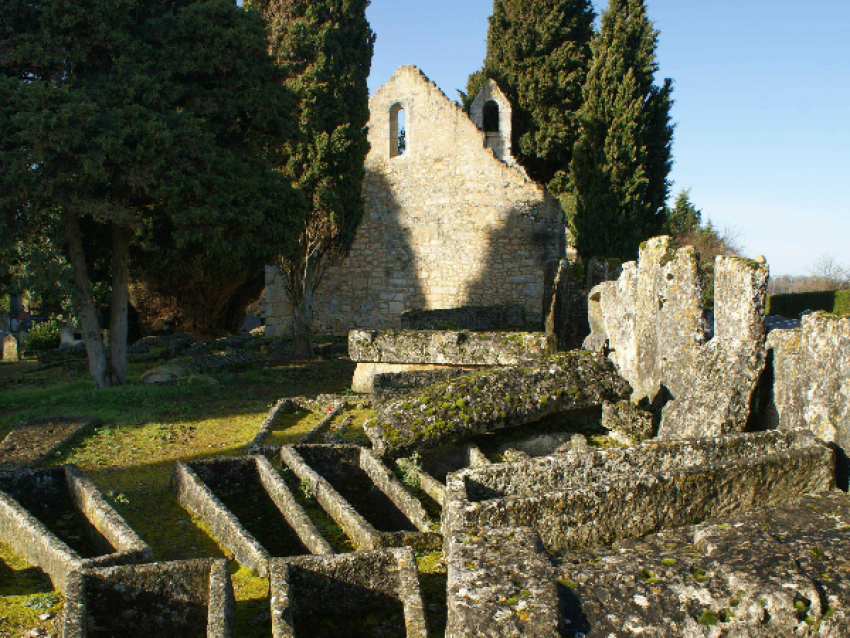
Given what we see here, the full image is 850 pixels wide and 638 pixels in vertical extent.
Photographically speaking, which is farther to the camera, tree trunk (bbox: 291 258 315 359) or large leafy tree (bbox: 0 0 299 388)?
tree trunk (bbox: 291 258 315 359)

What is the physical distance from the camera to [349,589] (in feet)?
12.0

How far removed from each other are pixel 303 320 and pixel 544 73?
43.4ft

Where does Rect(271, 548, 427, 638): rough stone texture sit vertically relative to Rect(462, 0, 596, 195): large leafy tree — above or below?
below

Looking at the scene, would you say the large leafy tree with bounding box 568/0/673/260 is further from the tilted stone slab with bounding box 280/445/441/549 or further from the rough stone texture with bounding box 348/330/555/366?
the tilted stone slab with bounding box 280/445/441/549

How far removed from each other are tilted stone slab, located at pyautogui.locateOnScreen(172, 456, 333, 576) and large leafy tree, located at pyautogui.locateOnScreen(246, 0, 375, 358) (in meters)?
9.94

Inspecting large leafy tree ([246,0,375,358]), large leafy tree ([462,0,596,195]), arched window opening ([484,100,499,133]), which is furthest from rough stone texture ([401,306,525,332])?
arched window opening ([484,100,499,133])

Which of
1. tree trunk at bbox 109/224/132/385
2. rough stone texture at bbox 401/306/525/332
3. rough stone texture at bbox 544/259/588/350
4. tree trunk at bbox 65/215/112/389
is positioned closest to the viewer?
rough stone texture at bbox 544/259/588/350

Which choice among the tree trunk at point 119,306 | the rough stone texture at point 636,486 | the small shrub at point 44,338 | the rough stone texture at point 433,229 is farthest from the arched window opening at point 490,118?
the rough stone texture at point 636,486

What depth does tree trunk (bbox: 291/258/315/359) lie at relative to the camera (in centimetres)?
1602

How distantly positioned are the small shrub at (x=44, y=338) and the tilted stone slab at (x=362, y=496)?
19036mm

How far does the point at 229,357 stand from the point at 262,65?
5.69m

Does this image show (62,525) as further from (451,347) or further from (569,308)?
(569,308)

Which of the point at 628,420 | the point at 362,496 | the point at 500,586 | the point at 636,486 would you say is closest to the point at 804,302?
the point at 628,420

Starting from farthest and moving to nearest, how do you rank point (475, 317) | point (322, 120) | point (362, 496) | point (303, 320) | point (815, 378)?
point (303, 320), point (322, 120), point (475, 317), point (362, 496), point (815, 378)
